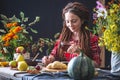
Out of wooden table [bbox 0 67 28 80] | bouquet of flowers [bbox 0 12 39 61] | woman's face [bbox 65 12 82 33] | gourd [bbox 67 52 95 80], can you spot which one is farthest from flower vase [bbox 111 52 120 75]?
bouquet of flowers [bbox 0 12 39 61]

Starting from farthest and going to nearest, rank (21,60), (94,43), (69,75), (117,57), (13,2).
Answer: (13,2) → (94,43) → (21,60) → (117,57) → (69,75)

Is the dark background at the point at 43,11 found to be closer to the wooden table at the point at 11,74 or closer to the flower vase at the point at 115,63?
the wooden table at the point at 11,74

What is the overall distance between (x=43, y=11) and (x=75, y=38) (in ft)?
6.10

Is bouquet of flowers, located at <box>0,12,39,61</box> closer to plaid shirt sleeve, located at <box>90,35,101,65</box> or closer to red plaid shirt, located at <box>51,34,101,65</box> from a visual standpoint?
red plaid shirt, located at <box>51,34,101,65</box>

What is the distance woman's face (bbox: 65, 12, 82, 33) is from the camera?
236 cm

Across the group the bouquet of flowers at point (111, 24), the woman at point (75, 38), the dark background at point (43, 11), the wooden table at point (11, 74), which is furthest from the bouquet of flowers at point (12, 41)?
the dark background at point (43, 11)

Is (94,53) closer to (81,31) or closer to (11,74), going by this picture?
(81,31)

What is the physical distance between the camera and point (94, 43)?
247 centimetres

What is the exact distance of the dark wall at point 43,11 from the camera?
4281mm

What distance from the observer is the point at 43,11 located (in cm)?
430

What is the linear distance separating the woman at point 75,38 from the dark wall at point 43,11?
67.7 inches

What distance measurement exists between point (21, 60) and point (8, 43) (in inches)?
10.7

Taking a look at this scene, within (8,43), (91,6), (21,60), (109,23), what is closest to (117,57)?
(109,23)

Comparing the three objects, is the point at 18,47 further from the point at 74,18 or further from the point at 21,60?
the point at 74,18
